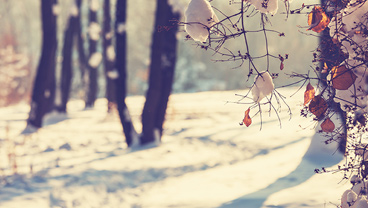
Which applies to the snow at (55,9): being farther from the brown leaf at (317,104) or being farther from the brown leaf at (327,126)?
the brown leaf at (327,126)

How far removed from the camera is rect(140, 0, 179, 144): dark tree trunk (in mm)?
10555

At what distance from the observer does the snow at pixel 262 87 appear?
377 cm

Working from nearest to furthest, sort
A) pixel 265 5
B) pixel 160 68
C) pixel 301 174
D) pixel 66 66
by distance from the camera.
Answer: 1. pixel 265 5
2. pixel 301 174
3. pixel 160 68
4. pixel 66 66

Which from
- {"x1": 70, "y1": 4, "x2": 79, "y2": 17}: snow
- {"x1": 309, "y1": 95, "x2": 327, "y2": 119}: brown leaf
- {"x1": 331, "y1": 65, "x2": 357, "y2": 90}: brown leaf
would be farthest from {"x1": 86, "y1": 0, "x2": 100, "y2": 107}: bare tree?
{"x1": 331, "y1": 65, "x2": 357, "y2": 90}: brown leaf

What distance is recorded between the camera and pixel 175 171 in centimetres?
893

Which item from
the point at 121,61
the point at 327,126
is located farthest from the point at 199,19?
the point at 121,61

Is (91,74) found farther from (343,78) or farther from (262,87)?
(343,78)

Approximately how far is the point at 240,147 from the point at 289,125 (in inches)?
160

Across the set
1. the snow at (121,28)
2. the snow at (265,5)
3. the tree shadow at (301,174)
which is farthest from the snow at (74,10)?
the snow at (265,5)

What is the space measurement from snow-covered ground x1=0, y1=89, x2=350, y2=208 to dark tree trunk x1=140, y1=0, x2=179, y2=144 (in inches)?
30.5

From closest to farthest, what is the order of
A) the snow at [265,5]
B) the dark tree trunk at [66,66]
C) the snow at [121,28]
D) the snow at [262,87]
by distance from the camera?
1. the snow at [265,5]
2. the snow at [262,87]
3. the snow at [121,28]
4. the dark tree trunk at [66,66]

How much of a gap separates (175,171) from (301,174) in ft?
7.42

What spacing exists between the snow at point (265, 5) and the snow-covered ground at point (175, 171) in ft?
2.91

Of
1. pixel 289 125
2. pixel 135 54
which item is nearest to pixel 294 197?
pixel 289 125
